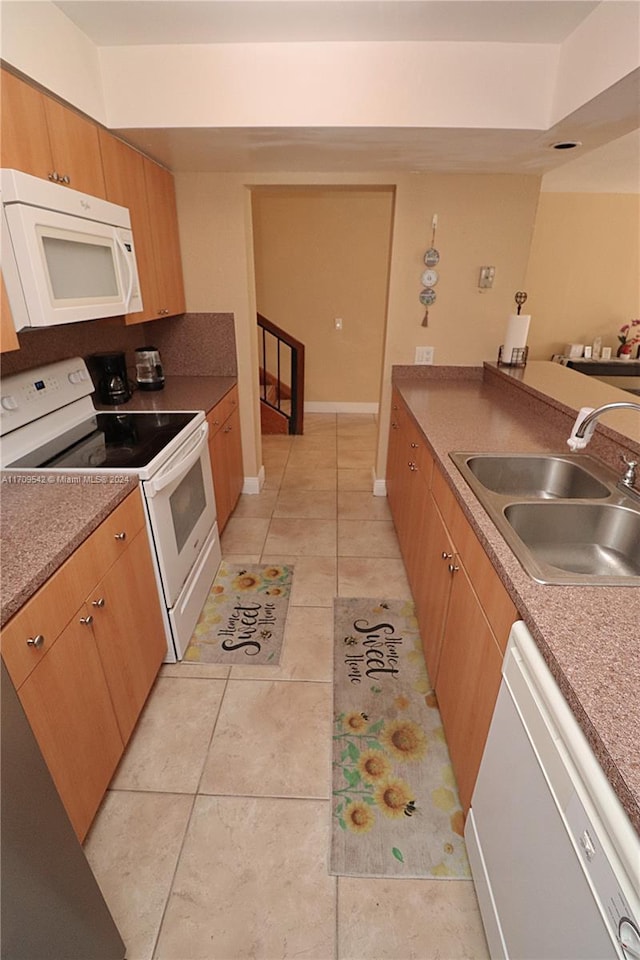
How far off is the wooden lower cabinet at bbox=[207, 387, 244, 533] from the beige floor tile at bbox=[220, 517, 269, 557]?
0.08 metres

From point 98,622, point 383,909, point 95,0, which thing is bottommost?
point 383,909

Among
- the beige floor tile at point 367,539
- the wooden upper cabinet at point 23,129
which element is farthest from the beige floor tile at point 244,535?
the wooden upper cabinet at point 23,129

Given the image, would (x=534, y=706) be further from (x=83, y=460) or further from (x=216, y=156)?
(x=216, y=156)

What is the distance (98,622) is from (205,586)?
98 centimetres

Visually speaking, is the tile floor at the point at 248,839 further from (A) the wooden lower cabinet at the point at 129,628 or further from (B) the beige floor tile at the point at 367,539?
(B) the beige floor tile at the point at 367,539

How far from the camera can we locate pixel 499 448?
178 cm

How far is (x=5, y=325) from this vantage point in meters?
1.30

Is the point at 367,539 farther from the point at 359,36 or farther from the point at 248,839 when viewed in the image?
the point at 359,36

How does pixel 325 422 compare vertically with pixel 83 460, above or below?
below

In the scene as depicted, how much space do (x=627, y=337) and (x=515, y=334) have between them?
319 cm

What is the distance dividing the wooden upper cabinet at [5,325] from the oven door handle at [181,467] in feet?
1.92

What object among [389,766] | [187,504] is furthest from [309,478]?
[389,766]

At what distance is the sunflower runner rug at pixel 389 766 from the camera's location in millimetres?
1326

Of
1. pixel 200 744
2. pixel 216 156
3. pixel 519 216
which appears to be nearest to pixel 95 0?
pixel 216 156
